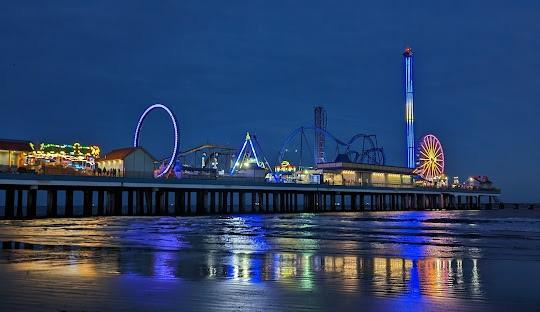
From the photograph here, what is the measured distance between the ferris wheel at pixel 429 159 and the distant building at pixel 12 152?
83.6 m

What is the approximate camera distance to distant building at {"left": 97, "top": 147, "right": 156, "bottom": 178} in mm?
67056

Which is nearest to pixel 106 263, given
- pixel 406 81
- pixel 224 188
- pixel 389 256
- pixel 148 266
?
pixel 148 266

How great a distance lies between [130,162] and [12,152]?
42.4 feet

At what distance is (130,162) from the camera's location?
222 feet

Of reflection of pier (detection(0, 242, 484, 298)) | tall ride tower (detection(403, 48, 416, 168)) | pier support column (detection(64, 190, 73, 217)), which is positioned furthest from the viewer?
tall ride tower (detection(403, 48, 416, 168))

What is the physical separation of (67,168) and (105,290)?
2039 inches

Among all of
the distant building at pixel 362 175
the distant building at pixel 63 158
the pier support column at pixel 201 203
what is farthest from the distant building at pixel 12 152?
the distant building at pixel 362 175

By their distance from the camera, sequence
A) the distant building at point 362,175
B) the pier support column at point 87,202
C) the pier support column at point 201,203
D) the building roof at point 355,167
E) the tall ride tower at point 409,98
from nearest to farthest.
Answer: the pier support column at point 87,202, the pier support column at point 201,203, the distant building at point 362,175, the building roof at point 355,167, the tall ride tower at point 409,98

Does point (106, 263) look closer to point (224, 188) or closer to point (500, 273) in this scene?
point (500, 273)

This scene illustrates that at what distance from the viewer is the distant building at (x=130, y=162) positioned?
6706cm

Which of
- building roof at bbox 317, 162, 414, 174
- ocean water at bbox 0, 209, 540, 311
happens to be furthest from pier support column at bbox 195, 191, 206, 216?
ocean water at bbox 0, 209, 540, 311

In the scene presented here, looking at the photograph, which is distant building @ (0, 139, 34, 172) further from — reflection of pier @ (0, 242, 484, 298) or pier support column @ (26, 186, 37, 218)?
reflection of pier @ (0, 242, 484, 298)

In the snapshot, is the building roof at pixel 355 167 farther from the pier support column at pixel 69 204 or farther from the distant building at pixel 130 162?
the pier support column at pixel 69 204

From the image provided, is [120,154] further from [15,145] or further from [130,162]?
[15,145]
